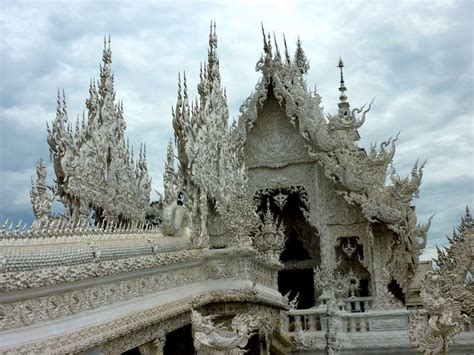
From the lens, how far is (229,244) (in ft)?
26.3

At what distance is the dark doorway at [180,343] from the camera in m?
8.02

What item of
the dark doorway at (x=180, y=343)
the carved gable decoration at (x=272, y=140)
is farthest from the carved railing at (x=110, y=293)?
the carved gable decoration at (x=272, y=140)

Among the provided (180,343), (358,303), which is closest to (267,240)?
(180,343)

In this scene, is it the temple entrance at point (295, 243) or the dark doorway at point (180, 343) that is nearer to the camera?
the dark doorway at point (180, 343)

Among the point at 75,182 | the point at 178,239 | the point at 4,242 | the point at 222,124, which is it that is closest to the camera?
the point at 4,242

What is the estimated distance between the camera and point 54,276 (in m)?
4.13

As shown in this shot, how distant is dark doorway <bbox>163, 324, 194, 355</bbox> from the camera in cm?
802

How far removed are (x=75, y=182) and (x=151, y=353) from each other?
387 cm

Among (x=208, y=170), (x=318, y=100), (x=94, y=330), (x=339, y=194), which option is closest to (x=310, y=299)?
(x=339, y=194)

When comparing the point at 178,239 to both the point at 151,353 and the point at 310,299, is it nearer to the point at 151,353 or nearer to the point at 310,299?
the point at 151,353

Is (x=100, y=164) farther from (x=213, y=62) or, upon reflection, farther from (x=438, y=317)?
(x=438, y=317)

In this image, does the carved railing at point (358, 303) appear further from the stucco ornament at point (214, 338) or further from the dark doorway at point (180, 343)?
the stucco ornament at point (214, 338)

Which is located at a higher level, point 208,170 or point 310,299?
point 208,170

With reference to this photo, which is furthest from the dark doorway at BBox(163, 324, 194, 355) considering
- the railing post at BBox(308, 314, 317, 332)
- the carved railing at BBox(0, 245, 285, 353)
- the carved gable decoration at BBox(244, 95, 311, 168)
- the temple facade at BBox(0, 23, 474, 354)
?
the carved gable decoration at BBox(244, 95, 311, 168)
